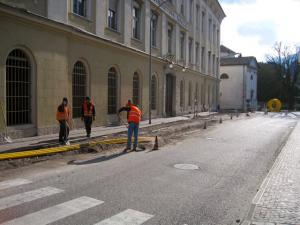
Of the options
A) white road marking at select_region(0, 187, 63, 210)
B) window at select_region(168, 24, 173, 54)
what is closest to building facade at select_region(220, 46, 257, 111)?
window at select_region(168, 24, 173, 54)

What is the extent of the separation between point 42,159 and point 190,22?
95.5ft

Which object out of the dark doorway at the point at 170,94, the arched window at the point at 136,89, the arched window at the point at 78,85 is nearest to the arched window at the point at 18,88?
the arched window at the point at 78,85

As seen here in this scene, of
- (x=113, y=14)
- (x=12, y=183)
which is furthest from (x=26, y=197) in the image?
(x=113, y=14)

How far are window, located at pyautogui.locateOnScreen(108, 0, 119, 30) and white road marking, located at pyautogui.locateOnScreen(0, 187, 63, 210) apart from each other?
14.5 meters

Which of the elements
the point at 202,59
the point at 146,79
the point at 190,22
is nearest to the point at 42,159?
the point at 146,79

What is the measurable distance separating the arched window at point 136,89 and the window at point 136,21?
2744 mm

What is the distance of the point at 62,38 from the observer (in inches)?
579

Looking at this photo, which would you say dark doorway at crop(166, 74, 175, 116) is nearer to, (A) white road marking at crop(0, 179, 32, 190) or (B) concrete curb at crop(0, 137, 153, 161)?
(B) concrete curb at crop(0, 137, 153, 161)

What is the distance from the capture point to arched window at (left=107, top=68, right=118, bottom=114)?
19.5 metres

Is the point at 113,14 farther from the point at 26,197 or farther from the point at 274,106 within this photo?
the point at 274,106

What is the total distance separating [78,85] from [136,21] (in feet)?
27.4

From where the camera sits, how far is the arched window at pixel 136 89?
22672mm

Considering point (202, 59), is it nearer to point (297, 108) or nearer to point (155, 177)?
point (155, 177)

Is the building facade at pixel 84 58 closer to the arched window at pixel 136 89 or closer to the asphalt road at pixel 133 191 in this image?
the arched window at pixel 136 89
